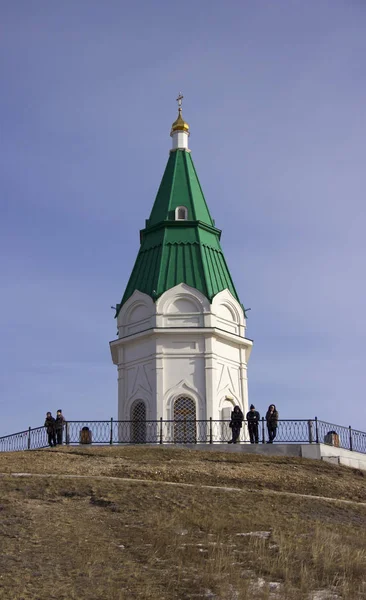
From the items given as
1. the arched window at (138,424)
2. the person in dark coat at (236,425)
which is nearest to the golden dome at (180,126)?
the arched window at (138,424)

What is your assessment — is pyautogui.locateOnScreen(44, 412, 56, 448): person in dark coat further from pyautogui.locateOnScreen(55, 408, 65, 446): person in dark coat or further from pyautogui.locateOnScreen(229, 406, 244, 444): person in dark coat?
pyautogui.locateOnScreen(229, 406, 244, 444): person in dark coat

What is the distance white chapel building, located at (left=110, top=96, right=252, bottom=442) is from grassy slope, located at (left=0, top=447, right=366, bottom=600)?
6.43 meters

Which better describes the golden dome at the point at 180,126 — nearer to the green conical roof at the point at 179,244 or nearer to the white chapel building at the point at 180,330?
the green conical roof at the point at 179,244

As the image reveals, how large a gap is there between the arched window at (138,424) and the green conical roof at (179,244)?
3960mm

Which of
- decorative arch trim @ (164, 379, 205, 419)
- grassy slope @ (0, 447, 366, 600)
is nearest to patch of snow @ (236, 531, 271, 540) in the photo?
grassy slope @ (0, 447, 366, 600)

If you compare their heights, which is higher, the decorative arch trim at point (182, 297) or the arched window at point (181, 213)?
the arched window at point (181, 213)

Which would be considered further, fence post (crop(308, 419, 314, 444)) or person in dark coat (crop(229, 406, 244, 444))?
person in dark coat (crop(229, 406, 244, 444))

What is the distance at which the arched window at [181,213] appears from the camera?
111 feet

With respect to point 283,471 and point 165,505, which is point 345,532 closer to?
point 165,505

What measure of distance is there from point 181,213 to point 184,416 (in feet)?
27.1

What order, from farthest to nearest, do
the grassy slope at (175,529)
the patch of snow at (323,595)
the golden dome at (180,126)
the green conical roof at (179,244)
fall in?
1. the golden dome at (180,126)
2. the green conical roof at (179,244)
3. the grassy slope at (175,529)
4. the patch of snow at (323,595)

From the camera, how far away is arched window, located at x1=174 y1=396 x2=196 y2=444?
1158 inches

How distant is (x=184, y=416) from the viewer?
1195 inches

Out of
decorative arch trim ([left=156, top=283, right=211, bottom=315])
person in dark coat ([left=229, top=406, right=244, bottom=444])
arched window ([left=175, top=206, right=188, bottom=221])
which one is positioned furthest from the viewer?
arched window ([left=175, top=206, right=188, bottom=221])
